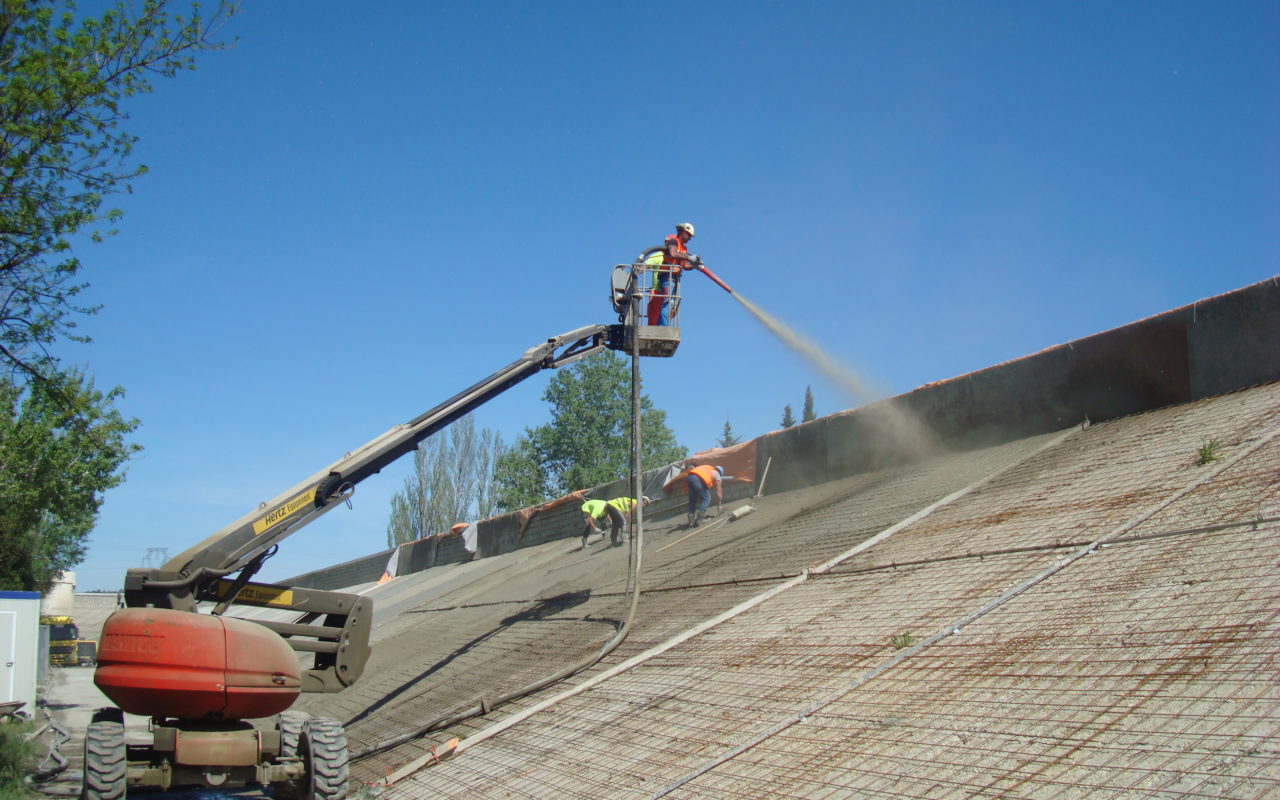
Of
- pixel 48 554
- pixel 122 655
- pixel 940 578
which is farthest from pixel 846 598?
pixel 48 554

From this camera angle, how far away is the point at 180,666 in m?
6.28

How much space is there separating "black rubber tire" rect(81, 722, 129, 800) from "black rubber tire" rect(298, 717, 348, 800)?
117 centimetres

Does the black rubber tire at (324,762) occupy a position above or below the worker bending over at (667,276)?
below

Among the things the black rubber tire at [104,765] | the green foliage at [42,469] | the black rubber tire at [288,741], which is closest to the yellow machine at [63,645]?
the green foliage at [42,469]

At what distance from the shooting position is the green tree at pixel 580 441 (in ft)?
179

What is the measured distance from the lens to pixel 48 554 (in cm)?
4312

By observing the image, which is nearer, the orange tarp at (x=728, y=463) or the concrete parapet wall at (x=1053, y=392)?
the concrete parapet wall at (x=1053, y=392)

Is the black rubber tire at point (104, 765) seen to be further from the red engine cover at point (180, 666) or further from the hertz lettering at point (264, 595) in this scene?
the hertz lettering at point (264, 595)

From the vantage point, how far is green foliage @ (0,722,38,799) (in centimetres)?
843

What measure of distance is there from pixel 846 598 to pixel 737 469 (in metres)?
8.80

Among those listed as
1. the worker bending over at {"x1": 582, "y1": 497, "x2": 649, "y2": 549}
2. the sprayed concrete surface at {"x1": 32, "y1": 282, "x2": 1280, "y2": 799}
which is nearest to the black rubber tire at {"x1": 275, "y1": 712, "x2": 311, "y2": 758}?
the sprayed concrete surface at {"x1": 32, "y1": 282, "x2": 1280, "y2": 799}

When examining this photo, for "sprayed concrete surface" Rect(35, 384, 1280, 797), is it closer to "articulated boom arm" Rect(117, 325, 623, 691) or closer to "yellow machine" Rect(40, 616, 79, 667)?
"articulated boom arm" Rect(117, 325, 623, 691)

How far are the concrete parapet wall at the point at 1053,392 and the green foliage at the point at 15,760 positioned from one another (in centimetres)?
1011

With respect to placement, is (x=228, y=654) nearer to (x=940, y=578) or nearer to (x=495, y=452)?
(x=940, y=578)
